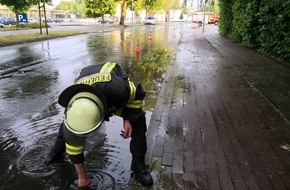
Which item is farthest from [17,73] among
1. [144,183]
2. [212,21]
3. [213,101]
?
[212,21]

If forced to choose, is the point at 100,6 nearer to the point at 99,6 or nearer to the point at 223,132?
the point at 99,6

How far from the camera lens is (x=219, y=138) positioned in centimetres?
471

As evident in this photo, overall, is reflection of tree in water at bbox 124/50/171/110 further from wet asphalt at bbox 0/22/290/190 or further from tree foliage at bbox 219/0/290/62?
tree foliage at bbox 219/0/290/62

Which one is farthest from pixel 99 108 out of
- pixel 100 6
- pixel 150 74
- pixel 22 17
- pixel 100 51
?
pixel 100 6

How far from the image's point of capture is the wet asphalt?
363 centimetres

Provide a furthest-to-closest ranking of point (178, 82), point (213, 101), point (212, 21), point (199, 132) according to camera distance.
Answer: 1. point (212, 21)
2. point (178, 82)
3. point (213, 101)
4. point (199, 132)

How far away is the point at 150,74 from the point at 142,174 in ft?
22.8

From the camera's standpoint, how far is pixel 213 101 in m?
6.67

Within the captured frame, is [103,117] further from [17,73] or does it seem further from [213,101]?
[17,73]

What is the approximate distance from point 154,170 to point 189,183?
0.48m

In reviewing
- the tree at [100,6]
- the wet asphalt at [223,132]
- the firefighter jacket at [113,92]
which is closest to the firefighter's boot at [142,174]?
the wet asphalt at [223,132]

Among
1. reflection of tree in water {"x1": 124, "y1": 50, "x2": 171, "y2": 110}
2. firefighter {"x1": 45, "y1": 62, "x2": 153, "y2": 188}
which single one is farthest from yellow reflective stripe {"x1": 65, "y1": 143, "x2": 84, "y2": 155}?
reflection of tree in water {"x1": 124, "y1": 50, "x2": 171, "y2": 110}

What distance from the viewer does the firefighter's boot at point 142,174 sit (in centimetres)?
350

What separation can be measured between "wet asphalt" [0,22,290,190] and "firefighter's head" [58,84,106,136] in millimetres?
1334
